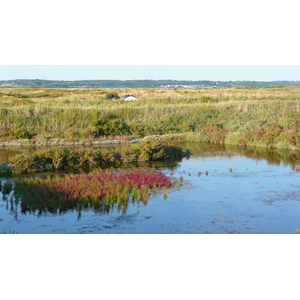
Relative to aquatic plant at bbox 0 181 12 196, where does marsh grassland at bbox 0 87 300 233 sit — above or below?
above

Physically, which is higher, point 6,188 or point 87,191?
point 87,191

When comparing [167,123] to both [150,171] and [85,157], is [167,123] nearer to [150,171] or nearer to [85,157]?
[85,157]

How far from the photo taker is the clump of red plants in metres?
11.1

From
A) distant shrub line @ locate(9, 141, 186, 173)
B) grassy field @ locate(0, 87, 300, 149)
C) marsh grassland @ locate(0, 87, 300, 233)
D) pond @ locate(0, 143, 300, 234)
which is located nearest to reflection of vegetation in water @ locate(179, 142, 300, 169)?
marsh grassland @ locate(0, 87, 300, 233)

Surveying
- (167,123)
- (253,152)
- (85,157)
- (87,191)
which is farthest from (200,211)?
(167,123)

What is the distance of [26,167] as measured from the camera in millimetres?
15211

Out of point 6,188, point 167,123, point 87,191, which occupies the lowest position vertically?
point 6,188

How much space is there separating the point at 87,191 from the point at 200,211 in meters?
2.94

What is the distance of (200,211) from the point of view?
10.8 metres

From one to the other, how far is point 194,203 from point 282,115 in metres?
18.6

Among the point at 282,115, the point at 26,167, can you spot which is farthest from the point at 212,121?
the point at 26,167

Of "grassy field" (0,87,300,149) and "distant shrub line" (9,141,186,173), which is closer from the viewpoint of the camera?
"distant shrub line" (9,141,186,173)

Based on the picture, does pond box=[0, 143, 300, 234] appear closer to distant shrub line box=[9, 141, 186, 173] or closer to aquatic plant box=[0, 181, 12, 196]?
aquatic plant box=[0, 181, 12, 196]

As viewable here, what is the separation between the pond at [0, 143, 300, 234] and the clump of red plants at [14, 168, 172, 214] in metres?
0.27
